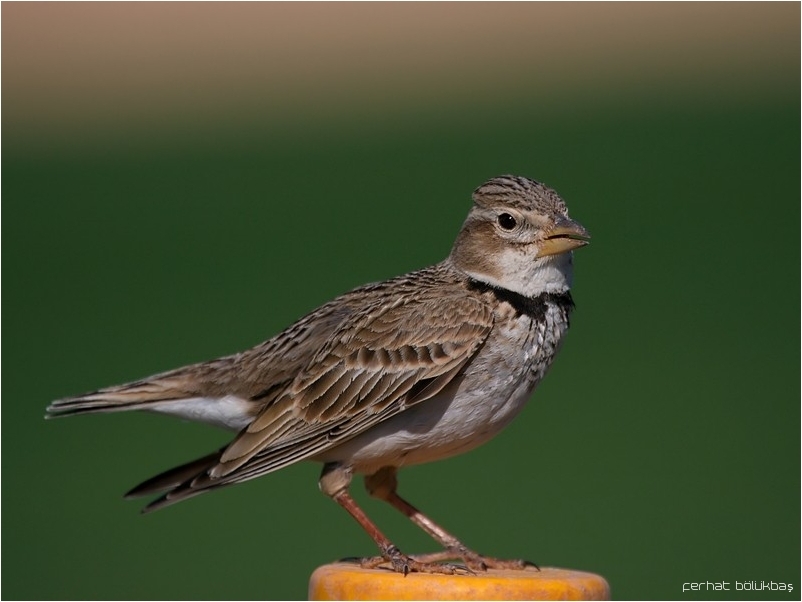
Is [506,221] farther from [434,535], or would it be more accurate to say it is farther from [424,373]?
[434,535]

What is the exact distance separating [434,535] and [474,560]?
0.37 meters

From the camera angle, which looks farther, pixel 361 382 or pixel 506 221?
pixel 506 221

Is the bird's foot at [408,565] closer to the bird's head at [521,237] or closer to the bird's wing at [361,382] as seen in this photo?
the bird's wing at [361,382]

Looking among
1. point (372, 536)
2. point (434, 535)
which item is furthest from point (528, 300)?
point (372, 536)

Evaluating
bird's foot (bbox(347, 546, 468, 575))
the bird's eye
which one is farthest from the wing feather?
bird's foot (bbox(347, 546, 468, 575))

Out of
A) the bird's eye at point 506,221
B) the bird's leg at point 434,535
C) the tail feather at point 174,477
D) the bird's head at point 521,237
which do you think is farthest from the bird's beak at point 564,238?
the tail feather at point 174,477

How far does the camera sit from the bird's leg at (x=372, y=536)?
6.32m

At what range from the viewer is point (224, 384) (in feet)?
25.1

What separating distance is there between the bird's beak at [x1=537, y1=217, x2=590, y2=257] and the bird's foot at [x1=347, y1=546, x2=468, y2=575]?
163 cm

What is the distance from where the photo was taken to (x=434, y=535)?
7027mm

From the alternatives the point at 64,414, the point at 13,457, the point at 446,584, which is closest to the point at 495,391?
the point at 446,584

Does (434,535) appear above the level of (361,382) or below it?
below

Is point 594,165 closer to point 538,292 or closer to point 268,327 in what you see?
point 268,327

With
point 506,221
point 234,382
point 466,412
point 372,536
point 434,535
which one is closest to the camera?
point 372,536
